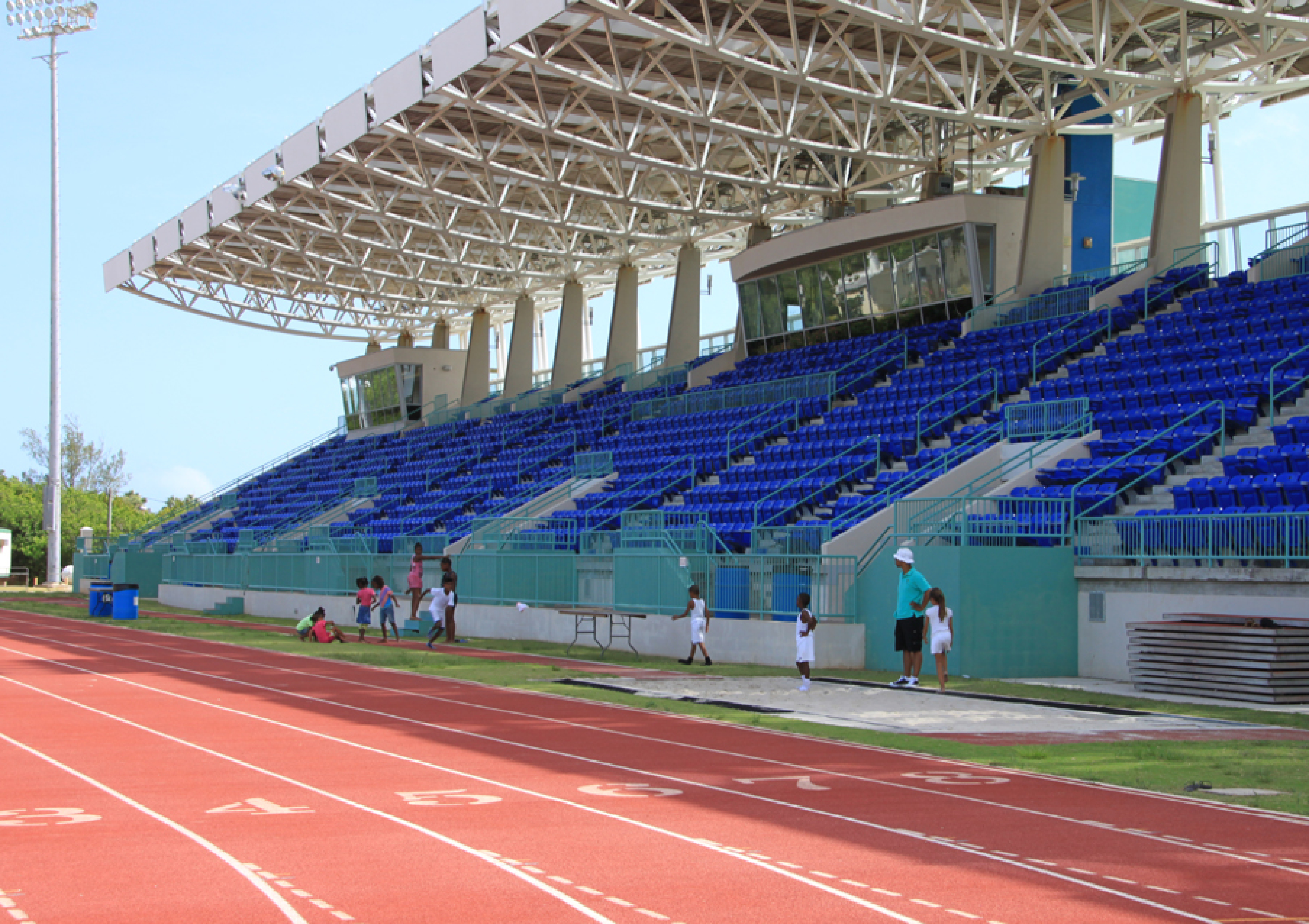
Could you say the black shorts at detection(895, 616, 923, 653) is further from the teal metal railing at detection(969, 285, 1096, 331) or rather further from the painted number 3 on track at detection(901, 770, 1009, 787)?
the teal metal railing at detection(969, 285, 1096, 331)

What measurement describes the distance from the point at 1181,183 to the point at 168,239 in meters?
37.7

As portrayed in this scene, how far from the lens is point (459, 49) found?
33.9m

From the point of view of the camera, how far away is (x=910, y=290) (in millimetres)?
39062

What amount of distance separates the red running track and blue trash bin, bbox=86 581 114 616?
25.0 meters

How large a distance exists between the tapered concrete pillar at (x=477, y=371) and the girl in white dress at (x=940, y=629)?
155 ft

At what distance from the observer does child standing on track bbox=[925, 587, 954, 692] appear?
17875 millimetres

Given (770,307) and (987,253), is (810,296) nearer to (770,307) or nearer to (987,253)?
(770,307)

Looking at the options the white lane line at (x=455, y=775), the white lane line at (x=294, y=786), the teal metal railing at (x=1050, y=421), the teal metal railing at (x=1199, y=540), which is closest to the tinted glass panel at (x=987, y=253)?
the teal metal railing at (x=1050, y=421)

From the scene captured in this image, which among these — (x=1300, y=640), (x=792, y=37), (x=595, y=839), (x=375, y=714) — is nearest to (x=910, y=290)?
(x=792, y=37)

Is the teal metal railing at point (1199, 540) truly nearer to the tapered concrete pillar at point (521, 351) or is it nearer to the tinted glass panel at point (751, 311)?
the tinted glass panel at point (751, 311)

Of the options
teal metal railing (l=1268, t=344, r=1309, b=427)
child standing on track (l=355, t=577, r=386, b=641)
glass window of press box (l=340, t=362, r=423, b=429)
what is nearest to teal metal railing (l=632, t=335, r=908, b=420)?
child standing on track (l=355, t=577, r=386, b=641)

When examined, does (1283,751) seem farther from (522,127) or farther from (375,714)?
(522,127)

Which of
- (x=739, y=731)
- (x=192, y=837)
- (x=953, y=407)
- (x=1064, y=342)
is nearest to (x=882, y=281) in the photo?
(x=1064, y=342)

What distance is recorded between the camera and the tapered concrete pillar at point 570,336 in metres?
58.2
